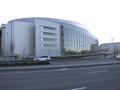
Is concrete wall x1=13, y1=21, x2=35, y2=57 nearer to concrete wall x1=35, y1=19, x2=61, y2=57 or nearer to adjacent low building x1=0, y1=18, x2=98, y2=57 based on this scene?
adjacent low building x1=0, y1=18, x2=98, y2=57

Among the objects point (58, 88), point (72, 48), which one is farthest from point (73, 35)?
point (58, 88)

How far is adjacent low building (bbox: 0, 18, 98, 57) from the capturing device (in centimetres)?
11006

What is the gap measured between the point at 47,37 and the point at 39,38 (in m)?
5.59

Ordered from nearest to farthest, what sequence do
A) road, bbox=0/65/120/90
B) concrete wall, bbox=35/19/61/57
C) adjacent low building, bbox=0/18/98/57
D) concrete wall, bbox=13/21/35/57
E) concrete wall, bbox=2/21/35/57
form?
1. road, bbox=0/65/120/90
2. concrete wall, bbox=2/21/35/57
3. concrete wall, bbox=13/21/35/57
4. adjacent low building, bbox=0/18/98/57
5. concrete wall, bbox=35/19/61/57

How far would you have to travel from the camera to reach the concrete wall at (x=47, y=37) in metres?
110

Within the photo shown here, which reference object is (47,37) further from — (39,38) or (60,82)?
(60,82)

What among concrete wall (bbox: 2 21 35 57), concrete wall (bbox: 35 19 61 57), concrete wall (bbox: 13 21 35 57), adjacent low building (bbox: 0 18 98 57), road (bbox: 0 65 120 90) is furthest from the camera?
concrete wall (bbox: 35 19 61 57)

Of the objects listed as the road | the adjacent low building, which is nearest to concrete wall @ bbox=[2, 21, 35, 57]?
the adjacent low building

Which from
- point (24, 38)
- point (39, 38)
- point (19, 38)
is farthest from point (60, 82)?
point (24, 38)

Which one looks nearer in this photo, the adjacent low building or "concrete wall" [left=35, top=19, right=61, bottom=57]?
the adjacent low building

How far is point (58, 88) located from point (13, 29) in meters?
101

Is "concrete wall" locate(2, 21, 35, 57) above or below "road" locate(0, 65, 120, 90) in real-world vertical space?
above

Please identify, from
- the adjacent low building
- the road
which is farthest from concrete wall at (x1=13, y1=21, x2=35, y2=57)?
the road

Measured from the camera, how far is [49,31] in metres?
116
